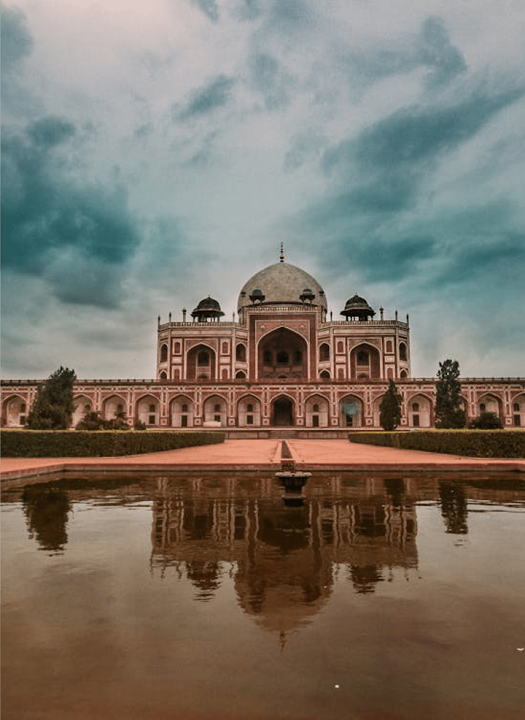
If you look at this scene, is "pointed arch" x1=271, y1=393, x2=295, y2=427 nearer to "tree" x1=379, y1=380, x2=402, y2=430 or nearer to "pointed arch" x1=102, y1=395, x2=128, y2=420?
"pointed arch" x1=102, y1=395, x2=128, y2=420

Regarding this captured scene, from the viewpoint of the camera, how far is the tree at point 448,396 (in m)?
20.3

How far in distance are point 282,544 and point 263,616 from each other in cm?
181

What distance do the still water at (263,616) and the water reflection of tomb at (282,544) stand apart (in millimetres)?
24

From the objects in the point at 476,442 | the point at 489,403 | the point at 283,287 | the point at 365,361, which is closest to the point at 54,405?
the point at 476,442

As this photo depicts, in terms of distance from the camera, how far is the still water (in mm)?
2260

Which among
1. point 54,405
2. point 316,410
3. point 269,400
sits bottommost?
point 54,405

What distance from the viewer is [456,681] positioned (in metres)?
2.39

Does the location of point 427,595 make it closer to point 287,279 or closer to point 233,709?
point 233,709

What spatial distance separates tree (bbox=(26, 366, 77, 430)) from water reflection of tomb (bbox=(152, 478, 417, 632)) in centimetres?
982

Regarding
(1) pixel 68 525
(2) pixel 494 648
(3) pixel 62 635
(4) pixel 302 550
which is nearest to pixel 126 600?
(3) pixel 62 635

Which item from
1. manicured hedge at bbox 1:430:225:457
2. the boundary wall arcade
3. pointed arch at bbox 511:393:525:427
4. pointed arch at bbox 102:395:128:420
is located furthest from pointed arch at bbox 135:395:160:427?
pointed arch at bbox 511:393:525:427

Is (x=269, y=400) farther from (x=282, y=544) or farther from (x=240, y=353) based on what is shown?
(x=282, y=544)

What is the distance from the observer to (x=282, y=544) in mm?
4945

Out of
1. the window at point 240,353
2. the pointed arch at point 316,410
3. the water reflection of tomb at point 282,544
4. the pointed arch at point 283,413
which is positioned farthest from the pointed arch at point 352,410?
the water reflection of tomb at point 282,544
